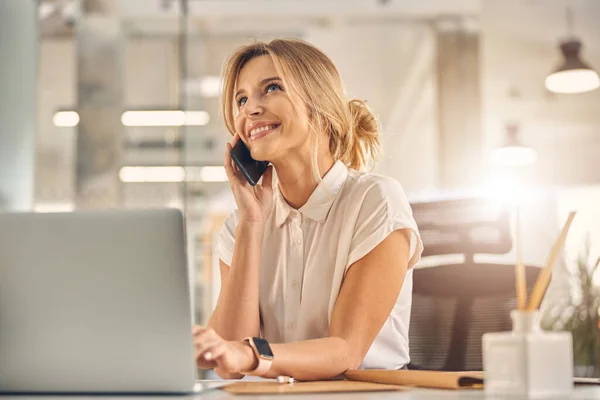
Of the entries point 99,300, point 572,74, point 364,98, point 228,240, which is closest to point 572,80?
point 572,74

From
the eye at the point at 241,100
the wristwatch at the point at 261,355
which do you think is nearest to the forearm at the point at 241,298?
the eye at the point at 241,100

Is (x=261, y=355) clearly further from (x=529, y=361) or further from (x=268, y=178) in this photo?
(x=268, y=178)

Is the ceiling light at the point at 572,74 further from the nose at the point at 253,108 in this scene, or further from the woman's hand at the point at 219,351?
the woman's hand at the point at 219,351

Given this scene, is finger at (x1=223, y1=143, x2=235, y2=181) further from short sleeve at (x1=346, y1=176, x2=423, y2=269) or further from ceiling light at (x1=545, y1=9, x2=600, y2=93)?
ceiling light at (x1=545, y1=9, x2=600, y2=93)

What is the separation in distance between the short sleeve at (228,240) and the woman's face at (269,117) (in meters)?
0.19

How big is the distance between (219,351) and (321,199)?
2.40 ft

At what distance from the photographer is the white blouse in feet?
5.58

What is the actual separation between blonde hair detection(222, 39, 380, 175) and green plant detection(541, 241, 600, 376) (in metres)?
2.98

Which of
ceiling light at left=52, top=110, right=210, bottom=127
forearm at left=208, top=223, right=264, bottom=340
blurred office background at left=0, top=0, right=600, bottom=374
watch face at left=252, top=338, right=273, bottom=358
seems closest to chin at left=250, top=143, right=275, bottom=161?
forearm at left=208, top=223, right=264, bottom=340

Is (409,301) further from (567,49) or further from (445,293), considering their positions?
(567,49)

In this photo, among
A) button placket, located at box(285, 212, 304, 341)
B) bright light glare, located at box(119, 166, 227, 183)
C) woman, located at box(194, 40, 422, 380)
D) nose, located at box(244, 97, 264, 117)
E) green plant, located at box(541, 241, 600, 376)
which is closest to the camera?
woman, located at box(194, 40, 422, 380)

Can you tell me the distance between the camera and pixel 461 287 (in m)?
2.00

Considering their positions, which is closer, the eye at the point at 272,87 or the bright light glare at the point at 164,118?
the eye at the point at 272,87

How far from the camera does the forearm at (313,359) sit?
1288 millimetres
